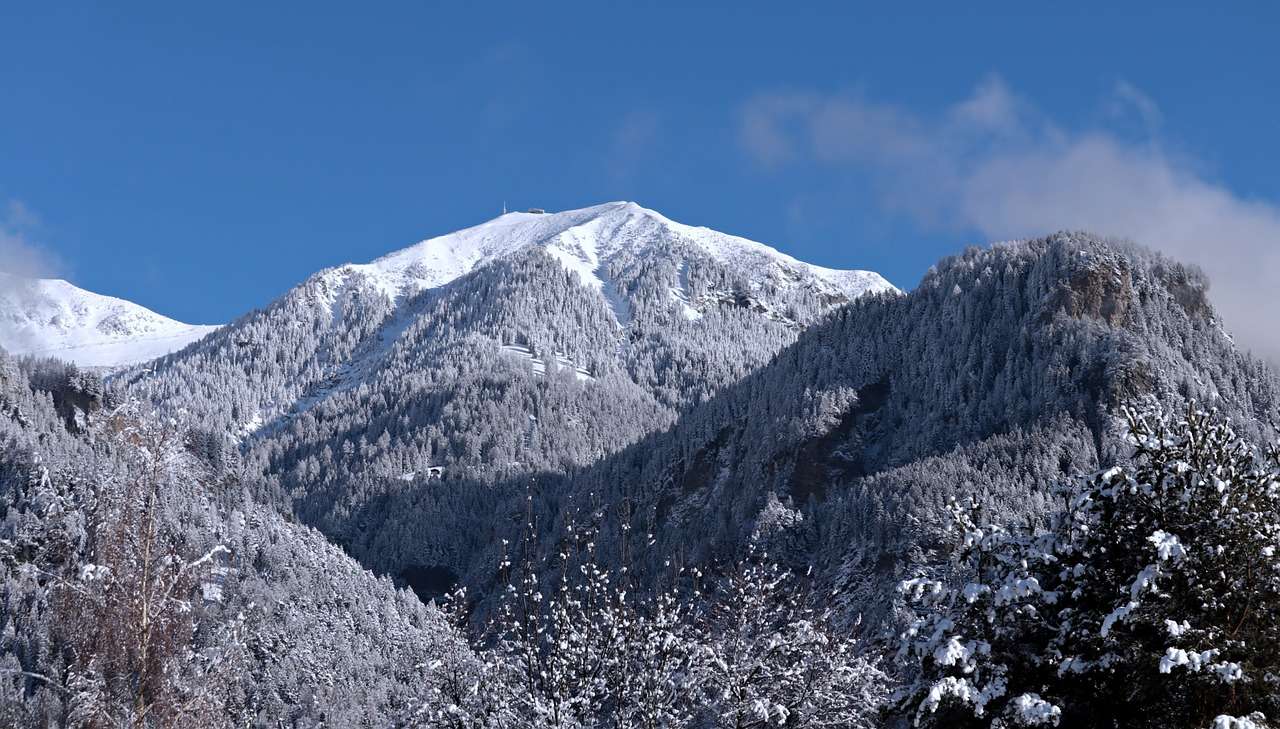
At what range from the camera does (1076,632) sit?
24562 millimetres

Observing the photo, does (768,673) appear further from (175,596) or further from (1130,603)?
(175,596)

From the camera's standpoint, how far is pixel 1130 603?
2189cm

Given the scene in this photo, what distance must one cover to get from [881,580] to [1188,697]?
12006cm

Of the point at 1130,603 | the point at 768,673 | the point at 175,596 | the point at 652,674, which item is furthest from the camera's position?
the point at 652,674

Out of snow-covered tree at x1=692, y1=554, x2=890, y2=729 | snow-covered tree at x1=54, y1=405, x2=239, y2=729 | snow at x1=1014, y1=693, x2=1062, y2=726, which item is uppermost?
snow-covered tree at x1=692, y1=554, x2=890, y2=729

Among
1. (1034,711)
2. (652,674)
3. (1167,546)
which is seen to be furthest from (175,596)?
(1167,546)

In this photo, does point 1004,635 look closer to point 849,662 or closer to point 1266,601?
point 1266,601

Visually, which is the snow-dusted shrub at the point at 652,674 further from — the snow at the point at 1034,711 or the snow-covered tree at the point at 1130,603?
the snow at the point at 1034,711

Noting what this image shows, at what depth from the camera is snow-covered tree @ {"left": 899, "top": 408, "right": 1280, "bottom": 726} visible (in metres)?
22.5

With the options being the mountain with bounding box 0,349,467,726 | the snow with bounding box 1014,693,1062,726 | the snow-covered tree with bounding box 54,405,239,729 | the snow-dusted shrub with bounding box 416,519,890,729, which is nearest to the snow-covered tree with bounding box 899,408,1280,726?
the snow with bounding box 1014,693,1062,726

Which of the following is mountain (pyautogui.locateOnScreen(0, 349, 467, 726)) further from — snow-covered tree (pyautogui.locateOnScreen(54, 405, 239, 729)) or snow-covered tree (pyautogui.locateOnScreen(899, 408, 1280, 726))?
snow-covered tree (pyautogui.locateOnScreen(899, 408, 1280, 726))

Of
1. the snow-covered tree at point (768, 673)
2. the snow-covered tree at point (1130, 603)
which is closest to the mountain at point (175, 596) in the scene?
the snow-covered tree at point (768, 673)

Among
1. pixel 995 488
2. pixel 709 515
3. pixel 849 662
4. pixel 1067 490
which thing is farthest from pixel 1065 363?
pixel 1067 490

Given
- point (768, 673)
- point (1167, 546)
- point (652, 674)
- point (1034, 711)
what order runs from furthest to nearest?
point (652, 674) < point (768, 673) < point (1034, 711) < point (1167, 546)
